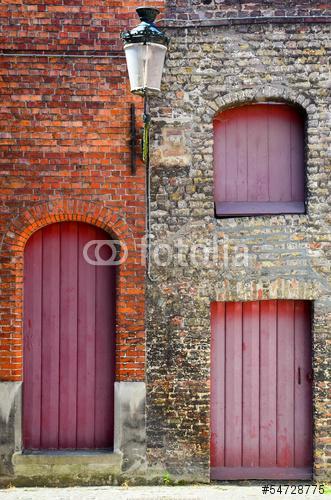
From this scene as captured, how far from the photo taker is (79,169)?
784cm

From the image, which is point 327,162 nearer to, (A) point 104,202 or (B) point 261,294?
(B) point 261,294

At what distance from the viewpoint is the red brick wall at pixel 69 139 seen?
7773 millimetres

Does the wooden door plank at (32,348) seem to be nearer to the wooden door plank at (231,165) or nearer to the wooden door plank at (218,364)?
the wooden door plank at (218,364)

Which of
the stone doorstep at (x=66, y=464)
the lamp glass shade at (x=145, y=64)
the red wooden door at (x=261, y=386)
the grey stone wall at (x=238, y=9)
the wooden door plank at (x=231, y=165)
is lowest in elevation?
the stone doorstep at (x=66, y=464)

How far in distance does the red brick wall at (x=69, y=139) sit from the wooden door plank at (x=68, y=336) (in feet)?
1.19

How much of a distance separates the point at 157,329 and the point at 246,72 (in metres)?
3.05

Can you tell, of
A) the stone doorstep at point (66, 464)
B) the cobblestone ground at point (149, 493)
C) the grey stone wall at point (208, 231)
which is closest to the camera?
the cobblestone ground at point (149, 493)

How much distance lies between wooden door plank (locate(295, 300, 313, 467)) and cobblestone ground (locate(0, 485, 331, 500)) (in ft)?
1.85

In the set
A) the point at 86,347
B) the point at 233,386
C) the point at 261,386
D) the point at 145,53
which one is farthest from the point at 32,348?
the point at 145,53

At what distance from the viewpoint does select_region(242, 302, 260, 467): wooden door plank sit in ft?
26.0

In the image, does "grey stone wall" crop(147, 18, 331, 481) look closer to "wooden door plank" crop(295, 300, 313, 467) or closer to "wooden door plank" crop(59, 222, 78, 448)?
"wooden door plank" crop(295, 300, 313, 467)

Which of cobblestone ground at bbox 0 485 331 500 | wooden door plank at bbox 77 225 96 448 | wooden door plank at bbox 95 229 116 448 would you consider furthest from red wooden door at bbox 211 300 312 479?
wooden door plank at bbox 77 225 96 448

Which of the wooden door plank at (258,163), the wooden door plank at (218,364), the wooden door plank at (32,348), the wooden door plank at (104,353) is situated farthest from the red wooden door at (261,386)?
the wooden door plank at (32,348)

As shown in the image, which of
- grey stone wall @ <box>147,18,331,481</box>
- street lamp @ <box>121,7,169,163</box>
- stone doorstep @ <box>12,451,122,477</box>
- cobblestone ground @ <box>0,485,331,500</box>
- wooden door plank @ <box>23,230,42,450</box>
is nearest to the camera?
street lamp @ <box>121,7,169,163</box>
